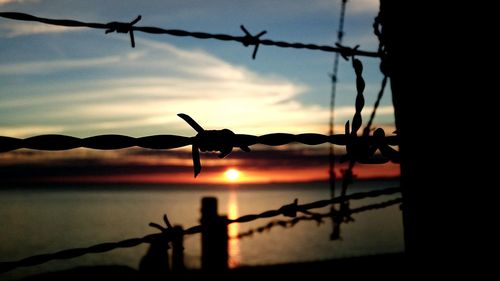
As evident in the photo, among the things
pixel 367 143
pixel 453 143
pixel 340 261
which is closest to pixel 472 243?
pixel 453 143

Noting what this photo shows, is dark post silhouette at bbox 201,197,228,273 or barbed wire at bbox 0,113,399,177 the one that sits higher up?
barbed wire at bbox 0,113,399,177

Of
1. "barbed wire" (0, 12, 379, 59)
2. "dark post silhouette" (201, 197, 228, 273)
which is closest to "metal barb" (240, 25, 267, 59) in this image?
"barbed wire" (0, 12, 379, 59)

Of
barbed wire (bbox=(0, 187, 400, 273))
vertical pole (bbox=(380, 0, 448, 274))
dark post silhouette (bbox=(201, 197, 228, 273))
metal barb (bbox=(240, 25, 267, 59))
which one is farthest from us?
dark post silhouette (bbox=(201, 197, 228, 273))

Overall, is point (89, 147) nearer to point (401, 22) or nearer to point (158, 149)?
point (158, 149)

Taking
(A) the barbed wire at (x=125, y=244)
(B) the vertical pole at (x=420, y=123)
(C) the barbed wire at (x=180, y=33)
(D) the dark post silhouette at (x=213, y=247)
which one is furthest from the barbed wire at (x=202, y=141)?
(D) the dark post silhouette at (x=213, y=247)

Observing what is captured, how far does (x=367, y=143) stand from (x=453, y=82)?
35cm

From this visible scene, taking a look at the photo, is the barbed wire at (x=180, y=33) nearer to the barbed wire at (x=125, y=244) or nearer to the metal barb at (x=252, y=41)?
the metal barb at (x=252, y=41)

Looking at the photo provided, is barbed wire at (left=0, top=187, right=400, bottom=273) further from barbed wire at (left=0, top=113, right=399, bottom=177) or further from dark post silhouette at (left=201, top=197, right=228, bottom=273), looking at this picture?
dark post silhouette at (left=201, top=197, right=228, bottom=273)

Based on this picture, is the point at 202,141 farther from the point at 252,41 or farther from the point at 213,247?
the point at 213,247

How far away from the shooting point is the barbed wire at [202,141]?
113 centimetres

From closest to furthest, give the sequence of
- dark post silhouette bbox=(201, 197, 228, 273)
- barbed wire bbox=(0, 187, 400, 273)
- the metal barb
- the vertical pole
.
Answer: barbed wire bbox=(0, 187, 400, 273) < the vertical pole < the metal barb < dark post silhouette bbox=(201, 197, 228, 273)

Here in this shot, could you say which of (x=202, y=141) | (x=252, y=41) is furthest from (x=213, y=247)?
(x=202, y=141)

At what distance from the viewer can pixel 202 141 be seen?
1296 mm

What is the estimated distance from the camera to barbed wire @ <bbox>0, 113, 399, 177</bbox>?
113cm
